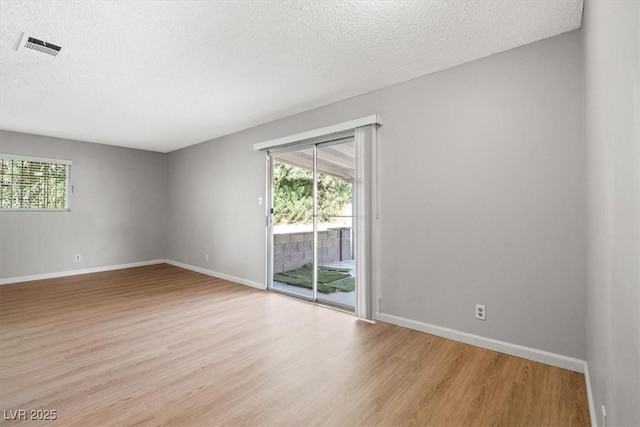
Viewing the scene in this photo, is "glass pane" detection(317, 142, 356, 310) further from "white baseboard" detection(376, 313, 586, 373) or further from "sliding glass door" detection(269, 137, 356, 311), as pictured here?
"white baseboard" detection(376, 313, 586, 373)

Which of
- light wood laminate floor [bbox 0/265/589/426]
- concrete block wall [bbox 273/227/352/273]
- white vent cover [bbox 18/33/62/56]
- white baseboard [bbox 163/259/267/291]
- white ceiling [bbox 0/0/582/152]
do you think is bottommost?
light wood laminate floor [bbox 0/265/589/426]

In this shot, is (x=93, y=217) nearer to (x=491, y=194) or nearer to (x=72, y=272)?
(x=72, y=272)

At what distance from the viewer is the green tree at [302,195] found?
13.1 ft

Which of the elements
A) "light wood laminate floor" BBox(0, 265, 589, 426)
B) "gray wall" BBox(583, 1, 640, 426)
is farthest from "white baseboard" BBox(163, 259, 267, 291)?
"gray wall" BBox(583, 1, 640, 426)

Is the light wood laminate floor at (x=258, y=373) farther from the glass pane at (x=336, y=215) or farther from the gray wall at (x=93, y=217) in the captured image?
the gray wall at (x=93, y=217)

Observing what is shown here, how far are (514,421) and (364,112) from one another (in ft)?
10.1

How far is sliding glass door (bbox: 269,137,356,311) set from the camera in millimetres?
3920

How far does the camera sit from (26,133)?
5.23m

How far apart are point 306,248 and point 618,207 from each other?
436cm

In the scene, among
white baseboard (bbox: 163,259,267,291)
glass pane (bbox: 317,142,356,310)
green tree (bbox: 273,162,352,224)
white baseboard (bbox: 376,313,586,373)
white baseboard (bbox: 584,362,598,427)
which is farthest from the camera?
white baseboard (bbox: 163,259,267,291)

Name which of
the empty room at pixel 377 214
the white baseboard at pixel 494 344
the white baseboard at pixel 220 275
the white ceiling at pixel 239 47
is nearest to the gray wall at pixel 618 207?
the empty room at pixel 377 214

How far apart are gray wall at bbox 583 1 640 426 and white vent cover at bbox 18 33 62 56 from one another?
3569 millimetres

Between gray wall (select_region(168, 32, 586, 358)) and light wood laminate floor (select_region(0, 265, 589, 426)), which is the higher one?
gray wall (select_region(168, 32, 586, 358))

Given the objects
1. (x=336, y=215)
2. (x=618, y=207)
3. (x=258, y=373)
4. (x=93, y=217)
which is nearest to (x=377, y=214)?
(x=336, y=215)
